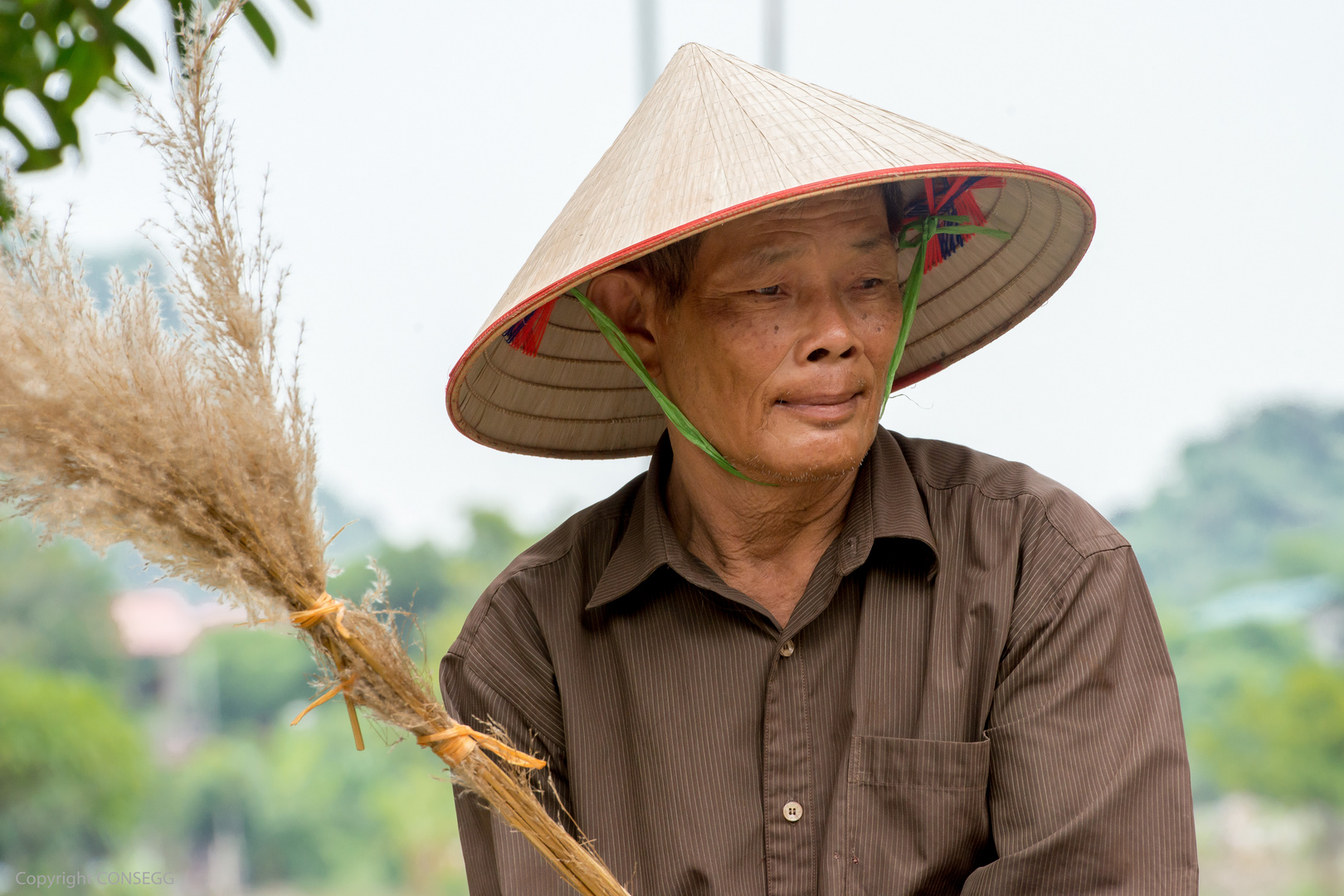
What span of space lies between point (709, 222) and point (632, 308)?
1.34ft

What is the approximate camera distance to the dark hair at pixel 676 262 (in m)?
1.19

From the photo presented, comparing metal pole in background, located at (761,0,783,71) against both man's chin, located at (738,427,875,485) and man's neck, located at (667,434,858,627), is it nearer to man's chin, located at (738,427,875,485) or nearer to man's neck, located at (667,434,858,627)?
man's neck, located at (667,434,858,627)

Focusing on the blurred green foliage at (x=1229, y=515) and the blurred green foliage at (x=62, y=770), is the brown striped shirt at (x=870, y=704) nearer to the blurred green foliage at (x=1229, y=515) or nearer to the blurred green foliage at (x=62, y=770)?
the blurred green foliage at (x=1229, y=515)

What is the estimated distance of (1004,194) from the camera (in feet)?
4.30

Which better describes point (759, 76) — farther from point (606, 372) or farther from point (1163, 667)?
point (1163, 667)

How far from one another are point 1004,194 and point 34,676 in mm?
3123

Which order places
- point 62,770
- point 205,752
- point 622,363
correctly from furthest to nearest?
1. point 205,752
2. point 62,770
3. point 622,363

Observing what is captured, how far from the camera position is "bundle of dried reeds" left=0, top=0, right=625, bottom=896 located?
750 mm

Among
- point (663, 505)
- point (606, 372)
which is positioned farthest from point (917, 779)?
point (606, 372)

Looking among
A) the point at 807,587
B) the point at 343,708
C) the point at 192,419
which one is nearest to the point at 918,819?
the point at 807,587

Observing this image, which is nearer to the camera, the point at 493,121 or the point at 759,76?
the point at 759,76

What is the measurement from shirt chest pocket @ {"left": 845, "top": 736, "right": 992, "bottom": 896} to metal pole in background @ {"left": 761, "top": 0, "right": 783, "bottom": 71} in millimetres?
2313

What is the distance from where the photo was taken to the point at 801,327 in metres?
1.12

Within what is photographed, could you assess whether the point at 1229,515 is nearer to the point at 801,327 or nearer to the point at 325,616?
the point at 801,327
